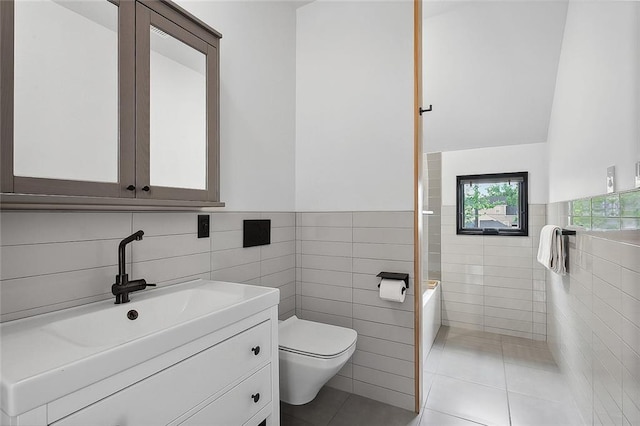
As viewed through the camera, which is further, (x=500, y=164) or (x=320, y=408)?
(x=500, y=164)

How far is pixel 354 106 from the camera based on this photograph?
2.19m

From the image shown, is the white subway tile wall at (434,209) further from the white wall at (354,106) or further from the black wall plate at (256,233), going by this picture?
the black wall plate at (256,233)

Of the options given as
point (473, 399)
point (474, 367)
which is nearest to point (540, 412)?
point (473, 399)

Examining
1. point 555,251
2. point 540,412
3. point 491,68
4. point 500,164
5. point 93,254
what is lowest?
point 540,412

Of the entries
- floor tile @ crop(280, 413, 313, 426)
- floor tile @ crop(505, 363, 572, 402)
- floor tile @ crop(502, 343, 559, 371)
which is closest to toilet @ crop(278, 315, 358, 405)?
floor tile @ crop(280, 413, 313, 426)

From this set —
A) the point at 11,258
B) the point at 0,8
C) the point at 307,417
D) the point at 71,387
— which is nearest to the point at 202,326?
the point at 71,387

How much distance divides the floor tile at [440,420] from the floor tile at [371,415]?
5cm

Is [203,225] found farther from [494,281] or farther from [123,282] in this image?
[494,281]

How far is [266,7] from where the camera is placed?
6.88 ft

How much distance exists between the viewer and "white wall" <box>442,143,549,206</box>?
3.14 metres

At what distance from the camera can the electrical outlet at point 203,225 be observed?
5.37 ft

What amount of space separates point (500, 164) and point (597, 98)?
5.55 ft

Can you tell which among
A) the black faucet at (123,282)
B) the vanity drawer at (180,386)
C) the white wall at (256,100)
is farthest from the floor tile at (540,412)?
the black faucet at (123,282)

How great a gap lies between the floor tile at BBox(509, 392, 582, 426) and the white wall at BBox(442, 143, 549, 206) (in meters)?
1.81
